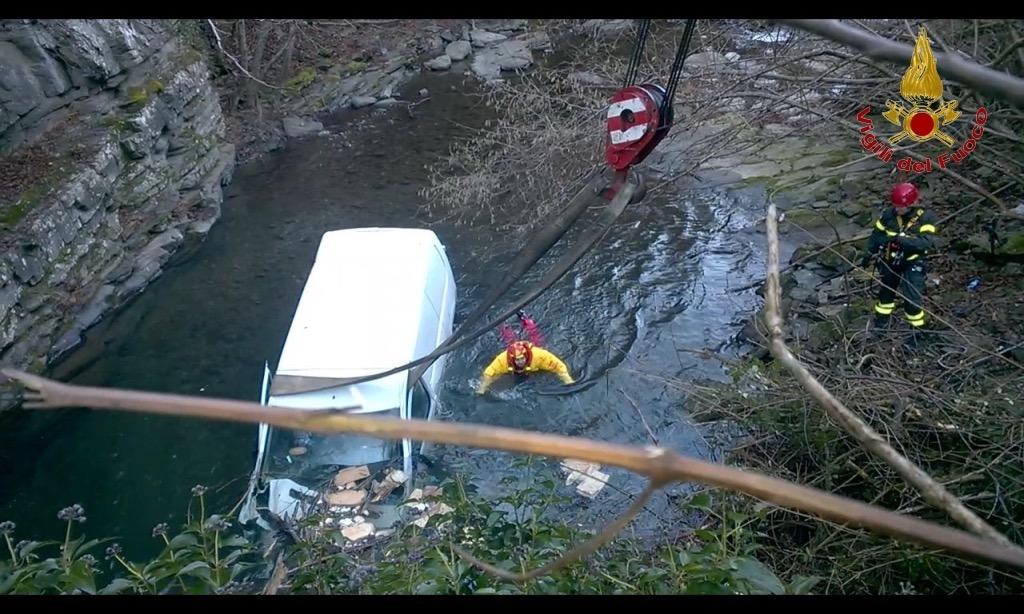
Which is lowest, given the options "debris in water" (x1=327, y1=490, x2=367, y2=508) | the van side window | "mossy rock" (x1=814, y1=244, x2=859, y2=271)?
"mossy rock" (x1=814, y1=244, x2=859, y2=271)

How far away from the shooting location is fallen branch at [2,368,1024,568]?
76cm

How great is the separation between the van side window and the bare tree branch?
19.5ft

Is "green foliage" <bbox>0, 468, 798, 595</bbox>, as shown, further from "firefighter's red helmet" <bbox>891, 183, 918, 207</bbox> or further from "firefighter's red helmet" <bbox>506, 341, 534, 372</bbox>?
"firefighter's red helmet" <bbox>891, 183, 918, 207</bbox>

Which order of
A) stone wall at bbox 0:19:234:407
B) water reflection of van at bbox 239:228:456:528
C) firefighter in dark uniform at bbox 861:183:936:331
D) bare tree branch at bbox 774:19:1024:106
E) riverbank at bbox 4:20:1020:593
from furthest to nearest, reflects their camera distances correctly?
stone wall at bbox 0:19:234:407, firefighter in dark uniform at bbox 861:183:936:331, water reflection of van at bbox 239:228:456:528, riverbank at bbox 4:20:1020:593, bare tree branch at bbox 774:19:1024:106

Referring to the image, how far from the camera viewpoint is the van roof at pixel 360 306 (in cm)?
658

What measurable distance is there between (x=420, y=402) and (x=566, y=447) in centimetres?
628

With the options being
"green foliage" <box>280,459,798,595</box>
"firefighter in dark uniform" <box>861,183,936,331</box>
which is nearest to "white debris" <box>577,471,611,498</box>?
"firefighter in dark uniform" <box>861,183,936,331</box>

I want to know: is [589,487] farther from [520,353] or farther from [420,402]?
[520,353]

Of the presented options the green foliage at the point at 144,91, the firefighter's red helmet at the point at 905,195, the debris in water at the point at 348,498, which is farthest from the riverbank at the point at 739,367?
the green foliage at the point at 144,91

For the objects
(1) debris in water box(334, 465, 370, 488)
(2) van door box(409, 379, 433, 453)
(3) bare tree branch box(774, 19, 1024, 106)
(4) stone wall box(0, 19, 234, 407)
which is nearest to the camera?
(3) bare tree branch box(774, 19, 1024, 106)

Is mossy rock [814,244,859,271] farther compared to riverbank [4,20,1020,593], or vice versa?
mossy rock [814,244,859,271]

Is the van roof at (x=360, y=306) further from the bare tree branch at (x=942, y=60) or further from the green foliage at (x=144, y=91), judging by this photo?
the green foliage at (x=144, y=91)

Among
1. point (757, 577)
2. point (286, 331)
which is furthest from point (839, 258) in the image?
point (757, 577)

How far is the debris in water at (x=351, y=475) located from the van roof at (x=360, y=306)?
764mm
